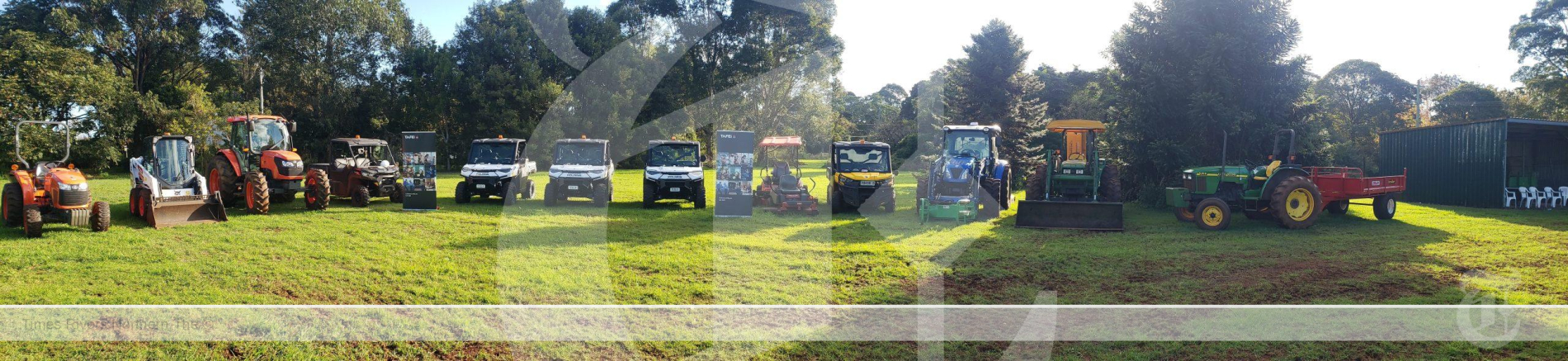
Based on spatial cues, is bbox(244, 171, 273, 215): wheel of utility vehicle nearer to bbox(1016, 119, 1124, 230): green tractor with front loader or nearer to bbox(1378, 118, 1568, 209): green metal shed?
bbox(1016, 119, 1124, 230): green tractor with front loader

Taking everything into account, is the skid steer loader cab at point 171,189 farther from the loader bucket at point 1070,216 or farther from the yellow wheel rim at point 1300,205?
the yellow wheel rim at point 1300,205

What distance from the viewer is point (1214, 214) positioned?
1190 centimetres

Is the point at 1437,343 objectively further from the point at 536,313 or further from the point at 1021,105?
the point at 1021,105

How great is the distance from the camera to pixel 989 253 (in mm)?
9312

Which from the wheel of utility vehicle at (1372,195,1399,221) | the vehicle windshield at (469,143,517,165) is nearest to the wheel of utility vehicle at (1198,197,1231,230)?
the wheel of utility vehicle at (1372,195,1399,221)

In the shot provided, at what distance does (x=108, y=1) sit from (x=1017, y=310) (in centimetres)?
3967

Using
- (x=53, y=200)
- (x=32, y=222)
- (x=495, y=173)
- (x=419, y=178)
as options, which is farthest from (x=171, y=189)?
(x=495, y=173)

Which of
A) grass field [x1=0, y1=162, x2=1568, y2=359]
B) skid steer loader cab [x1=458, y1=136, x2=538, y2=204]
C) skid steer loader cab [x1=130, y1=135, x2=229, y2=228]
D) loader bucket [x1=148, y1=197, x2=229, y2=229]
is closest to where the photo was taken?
grass field [x1=0, y1=162, x2=1568, y2=359]

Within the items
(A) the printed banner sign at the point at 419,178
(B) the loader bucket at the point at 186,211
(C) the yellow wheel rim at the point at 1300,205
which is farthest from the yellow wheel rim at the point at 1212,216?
(B) the loader bucket at the point at 186,211

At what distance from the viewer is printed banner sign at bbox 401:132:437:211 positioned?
44.0ft

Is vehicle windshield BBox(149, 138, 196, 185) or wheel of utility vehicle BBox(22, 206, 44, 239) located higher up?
vehicle windshield BBox(149, 138, 196, 185)

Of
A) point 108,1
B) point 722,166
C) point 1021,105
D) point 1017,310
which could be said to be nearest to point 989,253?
point 1017,310

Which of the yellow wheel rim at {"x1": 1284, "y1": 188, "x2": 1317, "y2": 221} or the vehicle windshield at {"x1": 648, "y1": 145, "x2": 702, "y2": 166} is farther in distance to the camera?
the vehicle windshield at {"x1": 648, "y1": 145, "x2": 702, "y2": 166}

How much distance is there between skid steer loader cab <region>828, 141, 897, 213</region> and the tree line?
10.2 m
